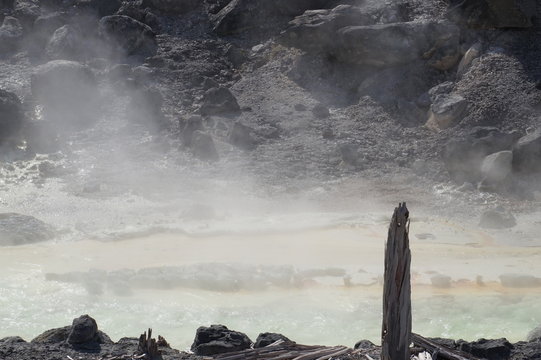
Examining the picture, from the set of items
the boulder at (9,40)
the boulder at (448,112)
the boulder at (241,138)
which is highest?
the boulder at (9,40)

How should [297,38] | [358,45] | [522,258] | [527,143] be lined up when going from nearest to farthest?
[522,258] < [527,143] < [358,45] < [297,38]

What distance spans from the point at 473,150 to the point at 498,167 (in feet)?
1.80

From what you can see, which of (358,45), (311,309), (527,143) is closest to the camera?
(311,309)

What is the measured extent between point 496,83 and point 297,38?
13.0ft

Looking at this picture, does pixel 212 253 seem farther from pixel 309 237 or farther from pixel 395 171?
pixel 395 171

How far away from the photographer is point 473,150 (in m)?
12.8

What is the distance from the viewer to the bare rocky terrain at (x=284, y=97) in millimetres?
13289

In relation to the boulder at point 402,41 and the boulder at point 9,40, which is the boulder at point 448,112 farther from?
the boulder at point 9,40

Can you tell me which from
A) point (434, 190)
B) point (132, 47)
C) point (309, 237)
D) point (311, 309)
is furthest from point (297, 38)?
point (311, 309)

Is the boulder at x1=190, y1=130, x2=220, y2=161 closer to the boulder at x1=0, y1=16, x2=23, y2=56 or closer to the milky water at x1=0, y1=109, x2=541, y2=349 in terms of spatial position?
the milky water at x1=0, y1=109, x2=541, y2=349

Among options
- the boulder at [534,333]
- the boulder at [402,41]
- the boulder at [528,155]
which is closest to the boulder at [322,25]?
the boulder at [402,41]

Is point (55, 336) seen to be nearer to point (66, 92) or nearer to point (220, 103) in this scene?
point (220, 103)

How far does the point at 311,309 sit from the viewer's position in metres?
8.41

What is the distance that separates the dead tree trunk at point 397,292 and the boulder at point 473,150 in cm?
849
